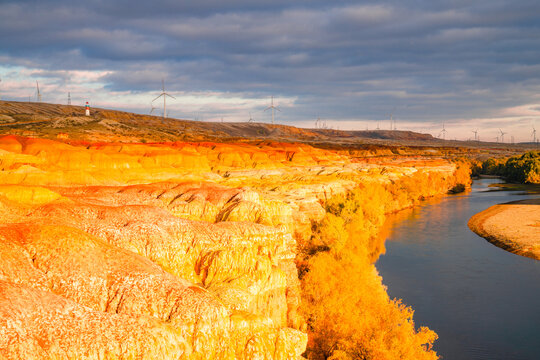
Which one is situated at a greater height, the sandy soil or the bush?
the bush

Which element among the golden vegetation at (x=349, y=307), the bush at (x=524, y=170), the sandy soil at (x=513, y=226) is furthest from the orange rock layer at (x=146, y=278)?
the bush at (x=524, y=170)

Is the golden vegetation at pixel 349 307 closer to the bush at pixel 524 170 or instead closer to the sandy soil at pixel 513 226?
the sandy soil at pixel 513 226

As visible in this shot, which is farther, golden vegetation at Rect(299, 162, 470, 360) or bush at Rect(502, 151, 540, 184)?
bush at Rect(502, 151, 540, 184)

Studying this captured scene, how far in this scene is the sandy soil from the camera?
2502 inches

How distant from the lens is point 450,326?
3800cm

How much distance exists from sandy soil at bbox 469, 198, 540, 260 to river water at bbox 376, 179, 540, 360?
1.94 m

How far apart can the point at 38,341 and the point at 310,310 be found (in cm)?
2094

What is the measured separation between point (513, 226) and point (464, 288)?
117 feet

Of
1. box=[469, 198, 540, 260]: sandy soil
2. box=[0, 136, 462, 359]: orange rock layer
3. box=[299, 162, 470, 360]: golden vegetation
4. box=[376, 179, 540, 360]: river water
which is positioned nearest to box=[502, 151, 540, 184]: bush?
box=[469, 198, 540, 260]: sandy soil

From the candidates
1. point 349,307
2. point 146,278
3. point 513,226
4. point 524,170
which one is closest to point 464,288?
point 349,307

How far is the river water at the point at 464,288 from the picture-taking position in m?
35.5

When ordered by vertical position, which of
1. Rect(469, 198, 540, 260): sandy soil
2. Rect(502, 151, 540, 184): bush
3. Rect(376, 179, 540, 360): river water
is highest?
Rect(502, 151, 540, 184): bush

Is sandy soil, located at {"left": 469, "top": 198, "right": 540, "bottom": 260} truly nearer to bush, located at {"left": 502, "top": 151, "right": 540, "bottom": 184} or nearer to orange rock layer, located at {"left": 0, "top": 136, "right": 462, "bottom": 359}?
orange rock layer, located at {"left": 0, "top": 136, "right": 462, "bottom": 359}

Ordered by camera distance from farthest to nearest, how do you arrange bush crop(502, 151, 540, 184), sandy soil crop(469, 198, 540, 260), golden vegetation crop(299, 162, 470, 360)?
bush crop(502, 151, 540, 184), sandy soil crop(469, 198, 540, 260), golden vegetation crop(299, 162, 470, 360)
